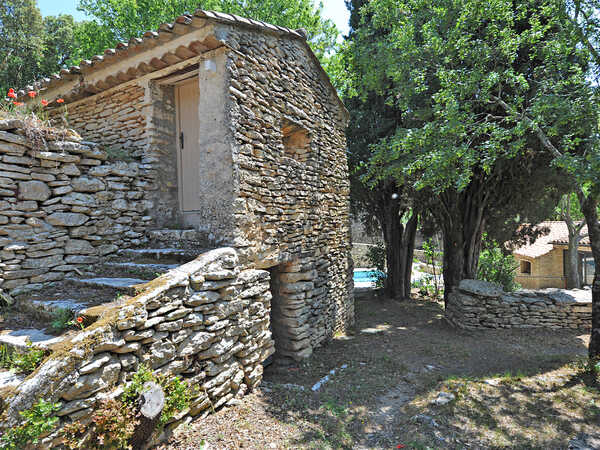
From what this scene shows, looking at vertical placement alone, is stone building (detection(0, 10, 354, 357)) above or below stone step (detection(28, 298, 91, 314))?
above

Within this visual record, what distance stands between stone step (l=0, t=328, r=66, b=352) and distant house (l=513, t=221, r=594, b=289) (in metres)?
17.6

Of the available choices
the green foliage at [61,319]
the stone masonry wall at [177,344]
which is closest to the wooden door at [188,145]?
the stone masonry wall at [177,344]

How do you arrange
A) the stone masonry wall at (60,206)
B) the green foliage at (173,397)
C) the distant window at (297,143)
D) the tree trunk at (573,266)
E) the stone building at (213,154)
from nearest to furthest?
the green foliage at (173,397) < the stone masonry wall at (60,206) < the stone building at (213,154) < the distant window at (297,143) < the tree trunk at (573,266)

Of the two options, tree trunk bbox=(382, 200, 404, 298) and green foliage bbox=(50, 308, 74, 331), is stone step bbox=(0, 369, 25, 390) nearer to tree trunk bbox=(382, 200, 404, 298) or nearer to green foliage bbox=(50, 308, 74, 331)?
green foliage bbox=(50, 308, 74, 331)

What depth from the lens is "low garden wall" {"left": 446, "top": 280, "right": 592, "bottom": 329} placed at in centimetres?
702

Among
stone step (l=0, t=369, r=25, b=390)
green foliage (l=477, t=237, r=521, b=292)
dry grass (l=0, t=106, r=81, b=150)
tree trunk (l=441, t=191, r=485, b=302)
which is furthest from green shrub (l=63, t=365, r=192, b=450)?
green foliage (l=477, t=237, r=521, b=292)

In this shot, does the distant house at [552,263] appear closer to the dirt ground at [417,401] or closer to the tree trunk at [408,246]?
the tree trunk at [408,246]

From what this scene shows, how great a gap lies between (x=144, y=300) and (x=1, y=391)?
3.13 feet

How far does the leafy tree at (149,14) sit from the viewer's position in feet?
37.1

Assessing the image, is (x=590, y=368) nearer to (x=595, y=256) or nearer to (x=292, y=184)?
(x=595, y=256)

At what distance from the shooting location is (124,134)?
4961mm

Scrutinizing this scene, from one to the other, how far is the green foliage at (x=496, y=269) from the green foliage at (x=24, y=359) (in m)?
10.8

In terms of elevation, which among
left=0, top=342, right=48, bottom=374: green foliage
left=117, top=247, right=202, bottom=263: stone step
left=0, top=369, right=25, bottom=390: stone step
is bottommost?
left=0, top=369, right=25, bottom=390: stone step

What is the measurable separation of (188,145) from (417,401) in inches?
194
